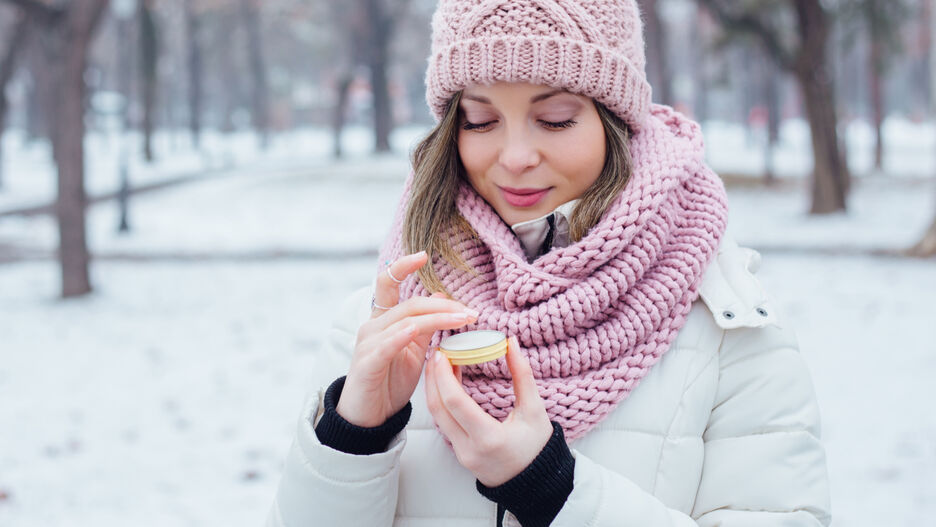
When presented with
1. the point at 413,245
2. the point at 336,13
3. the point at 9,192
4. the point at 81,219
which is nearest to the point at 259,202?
the point at 9,192

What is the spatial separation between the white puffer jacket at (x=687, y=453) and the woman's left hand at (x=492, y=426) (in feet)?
0.45

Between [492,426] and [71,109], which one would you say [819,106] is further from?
[492,426]

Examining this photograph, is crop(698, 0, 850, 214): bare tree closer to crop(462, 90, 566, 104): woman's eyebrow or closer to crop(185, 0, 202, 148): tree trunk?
crop(462, 90, 566, 104): woman's eyebrow

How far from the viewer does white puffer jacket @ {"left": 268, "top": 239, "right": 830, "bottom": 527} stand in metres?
1.46

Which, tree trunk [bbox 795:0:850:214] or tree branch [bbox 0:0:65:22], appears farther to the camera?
tree trunk [bbox 795:0:850:214]

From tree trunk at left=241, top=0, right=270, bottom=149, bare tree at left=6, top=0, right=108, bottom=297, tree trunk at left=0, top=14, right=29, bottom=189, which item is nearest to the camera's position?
bare tree at left=6, top=0, right=108, bottom=297

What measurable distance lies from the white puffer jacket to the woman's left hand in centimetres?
14

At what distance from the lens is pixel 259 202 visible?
56.3ft

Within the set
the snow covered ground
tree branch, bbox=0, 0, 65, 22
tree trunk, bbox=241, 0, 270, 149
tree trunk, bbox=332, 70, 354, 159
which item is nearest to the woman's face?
the snow covered ground

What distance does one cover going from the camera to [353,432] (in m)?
1.43

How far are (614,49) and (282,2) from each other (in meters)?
38.5

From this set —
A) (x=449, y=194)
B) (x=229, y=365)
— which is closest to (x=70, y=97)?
(x=229, y=365)

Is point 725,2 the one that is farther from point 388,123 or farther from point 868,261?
point 388,123

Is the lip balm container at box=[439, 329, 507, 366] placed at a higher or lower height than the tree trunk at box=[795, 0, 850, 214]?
higher
